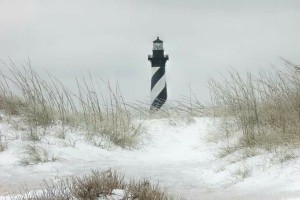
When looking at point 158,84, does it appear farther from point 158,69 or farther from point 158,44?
point 158,44

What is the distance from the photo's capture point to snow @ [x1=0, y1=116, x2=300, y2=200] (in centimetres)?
572

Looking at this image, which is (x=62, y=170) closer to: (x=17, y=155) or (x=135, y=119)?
(x=17, y=155)

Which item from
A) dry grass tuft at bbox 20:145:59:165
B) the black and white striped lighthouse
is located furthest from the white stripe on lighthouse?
dry grass tuft at bbox 20:145:59:165

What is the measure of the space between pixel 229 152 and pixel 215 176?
1.11 m

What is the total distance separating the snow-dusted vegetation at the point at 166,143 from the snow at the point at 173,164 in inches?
0.5

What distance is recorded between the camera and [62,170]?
7.11m

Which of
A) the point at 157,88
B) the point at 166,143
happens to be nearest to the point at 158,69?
the point at 157,88

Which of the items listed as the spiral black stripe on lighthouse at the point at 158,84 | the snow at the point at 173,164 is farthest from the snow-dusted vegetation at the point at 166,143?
the spiral black stripe on lighthouse at the point at 158,84

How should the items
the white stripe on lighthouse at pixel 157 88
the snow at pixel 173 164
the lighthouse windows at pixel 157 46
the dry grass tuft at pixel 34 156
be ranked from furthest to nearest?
the lighthouse windows at pixel 157 46 → the white stripe on lighthouse at pixel 157 88 → the dry grass tuft at pixel 34 156 → the snow at pixel 173 164

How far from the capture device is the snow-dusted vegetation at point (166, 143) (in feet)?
19.9

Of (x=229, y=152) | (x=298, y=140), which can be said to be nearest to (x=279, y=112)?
(x=229, y=152)

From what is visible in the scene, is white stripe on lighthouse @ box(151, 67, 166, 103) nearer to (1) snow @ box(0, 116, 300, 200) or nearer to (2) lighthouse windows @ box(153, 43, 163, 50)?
(2) lighthouse windows @ box(153, 43, 163, 50)

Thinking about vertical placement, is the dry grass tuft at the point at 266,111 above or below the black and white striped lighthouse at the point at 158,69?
below

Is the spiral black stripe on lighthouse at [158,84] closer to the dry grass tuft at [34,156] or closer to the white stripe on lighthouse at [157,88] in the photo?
the white stripe on lighthouse at [157,88]
